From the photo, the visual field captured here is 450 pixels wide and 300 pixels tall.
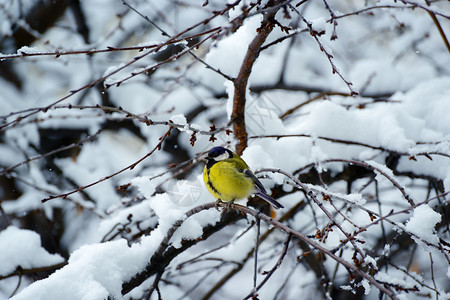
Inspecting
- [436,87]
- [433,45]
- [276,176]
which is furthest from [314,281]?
[433,45]

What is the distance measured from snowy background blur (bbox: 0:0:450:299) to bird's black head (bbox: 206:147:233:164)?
9 cm

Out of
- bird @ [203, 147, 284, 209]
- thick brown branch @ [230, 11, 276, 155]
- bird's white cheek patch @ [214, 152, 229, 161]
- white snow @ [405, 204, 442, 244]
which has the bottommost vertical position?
white snow @ [405, 204, 442, 244]

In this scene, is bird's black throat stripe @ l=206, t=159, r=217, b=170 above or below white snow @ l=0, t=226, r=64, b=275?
above

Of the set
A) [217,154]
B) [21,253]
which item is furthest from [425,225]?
[21,253]

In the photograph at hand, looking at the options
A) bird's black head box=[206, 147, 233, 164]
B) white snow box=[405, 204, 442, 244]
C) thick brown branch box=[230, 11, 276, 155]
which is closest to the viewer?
white snow box=[405, 204, 442, 244]

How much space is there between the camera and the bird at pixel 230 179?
2.25m

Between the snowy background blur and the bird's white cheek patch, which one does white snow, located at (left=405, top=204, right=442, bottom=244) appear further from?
the bird's white cheek patch

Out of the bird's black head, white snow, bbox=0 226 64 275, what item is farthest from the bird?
white snow, bbox=0 226 64 275

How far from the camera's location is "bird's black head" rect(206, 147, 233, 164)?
95.1 inches

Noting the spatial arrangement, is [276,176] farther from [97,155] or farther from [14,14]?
[14,14]

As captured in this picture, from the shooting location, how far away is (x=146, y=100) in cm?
489

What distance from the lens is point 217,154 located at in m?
2.44

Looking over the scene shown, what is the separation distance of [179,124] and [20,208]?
3.25 meters

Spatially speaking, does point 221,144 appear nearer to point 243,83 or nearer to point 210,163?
point 210,163
